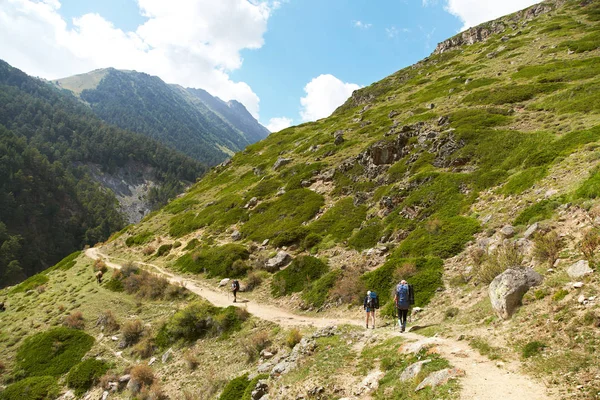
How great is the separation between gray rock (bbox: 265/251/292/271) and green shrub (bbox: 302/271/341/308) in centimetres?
610

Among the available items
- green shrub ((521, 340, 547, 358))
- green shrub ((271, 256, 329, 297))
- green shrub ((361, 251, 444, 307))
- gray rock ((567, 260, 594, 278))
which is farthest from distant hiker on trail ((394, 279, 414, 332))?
green shrub ((271, 256, 329, 297))

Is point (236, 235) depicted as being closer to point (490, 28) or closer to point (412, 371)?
point (412, 371)

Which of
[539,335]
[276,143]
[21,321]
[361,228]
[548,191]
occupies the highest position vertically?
[276,143]

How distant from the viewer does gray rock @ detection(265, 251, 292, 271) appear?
101ft

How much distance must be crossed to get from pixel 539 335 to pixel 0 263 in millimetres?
137245

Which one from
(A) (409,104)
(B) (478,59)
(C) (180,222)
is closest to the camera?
(C) (180,222)

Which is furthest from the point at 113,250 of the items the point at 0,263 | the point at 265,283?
the point at 0,263

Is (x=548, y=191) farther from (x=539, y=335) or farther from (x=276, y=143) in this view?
(x=276, y=143)

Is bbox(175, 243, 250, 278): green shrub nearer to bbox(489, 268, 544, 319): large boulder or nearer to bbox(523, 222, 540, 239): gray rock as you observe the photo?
bbox(523, 222, 540, 239): gray rock

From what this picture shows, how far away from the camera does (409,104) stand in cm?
6069

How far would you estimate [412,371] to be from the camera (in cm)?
973

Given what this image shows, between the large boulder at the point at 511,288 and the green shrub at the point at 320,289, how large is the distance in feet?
42.2

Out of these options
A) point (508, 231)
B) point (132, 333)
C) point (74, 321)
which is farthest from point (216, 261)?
point (508, 231)

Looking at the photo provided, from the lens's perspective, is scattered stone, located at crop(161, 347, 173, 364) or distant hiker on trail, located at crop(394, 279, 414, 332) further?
scattered stone, located at crop(161, 347, 173, 364)
